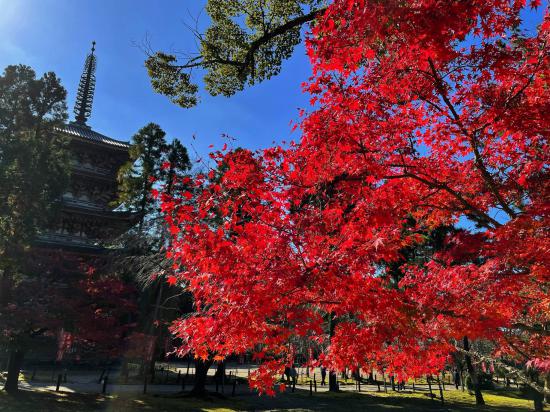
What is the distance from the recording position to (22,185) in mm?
15414

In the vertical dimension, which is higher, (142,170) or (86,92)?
(86,92)

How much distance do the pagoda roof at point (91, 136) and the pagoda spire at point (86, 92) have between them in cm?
398

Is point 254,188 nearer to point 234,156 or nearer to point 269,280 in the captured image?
point 234,156

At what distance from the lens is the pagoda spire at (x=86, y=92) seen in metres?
37.2

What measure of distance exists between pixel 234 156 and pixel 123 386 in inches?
772

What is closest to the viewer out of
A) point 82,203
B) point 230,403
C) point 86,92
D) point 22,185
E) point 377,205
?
point 377,205

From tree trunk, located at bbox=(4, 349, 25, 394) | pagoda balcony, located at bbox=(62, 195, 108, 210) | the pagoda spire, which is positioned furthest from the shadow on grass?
the pagoda spire

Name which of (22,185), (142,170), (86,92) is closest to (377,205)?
(22,185)

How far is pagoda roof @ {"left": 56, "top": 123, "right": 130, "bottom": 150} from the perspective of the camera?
96.0ft

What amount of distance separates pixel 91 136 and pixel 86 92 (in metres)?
11.1

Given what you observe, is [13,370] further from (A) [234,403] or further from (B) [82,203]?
(B) [82,203]

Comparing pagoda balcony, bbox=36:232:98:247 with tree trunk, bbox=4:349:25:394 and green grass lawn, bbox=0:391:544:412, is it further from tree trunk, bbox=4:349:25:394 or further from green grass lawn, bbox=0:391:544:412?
green grass lawn, bbox=0:391:544:412

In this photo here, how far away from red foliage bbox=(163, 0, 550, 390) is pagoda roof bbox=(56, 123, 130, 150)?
25.7m

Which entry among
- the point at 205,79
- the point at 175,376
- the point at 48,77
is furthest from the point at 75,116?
the point at 205,79
